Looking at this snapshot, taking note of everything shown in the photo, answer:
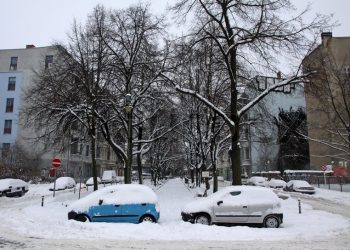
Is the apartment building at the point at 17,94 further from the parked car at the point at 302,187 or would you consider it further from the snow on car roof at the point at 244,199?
the snow on car roof at the point at 244,199

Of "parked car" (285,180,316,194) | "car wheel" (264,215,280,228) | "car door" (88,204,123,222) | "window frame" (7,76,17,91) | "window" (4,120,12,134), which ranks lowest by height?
"car wheel" (264,215,280,228)

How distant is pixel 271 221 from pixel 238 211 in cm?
132

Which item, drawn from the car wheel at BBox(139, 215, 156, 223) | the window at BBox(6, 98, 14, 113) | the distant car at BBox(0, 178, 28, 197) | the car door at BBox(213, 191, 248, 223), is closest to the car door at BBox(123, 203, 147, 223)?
the car wheel at BBox(139, 215, 156, 223)

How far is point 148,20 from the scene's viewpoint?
2591 cm

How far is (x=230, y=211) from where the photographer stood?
15.7 m

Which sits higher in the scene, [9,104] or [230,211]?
[9,104]

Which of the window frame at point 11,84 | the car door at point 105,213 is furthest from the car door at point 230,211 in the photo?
the window frame at point 11,84

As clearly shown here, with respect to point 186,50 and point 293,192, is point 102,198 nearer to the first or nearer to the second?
point 186,50

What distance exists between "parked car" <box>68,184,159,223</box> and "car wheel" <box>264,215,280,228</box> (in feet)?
14.1

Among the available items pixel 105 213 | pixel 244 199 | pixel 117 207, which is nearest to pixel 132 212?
pixel 117 207

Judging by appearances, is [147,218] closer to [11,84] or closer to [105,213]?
[105,213]

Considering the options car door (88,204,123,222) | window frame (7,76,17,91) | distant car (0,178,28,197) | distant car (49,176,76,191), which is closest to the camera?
car door (88,204,123,222)

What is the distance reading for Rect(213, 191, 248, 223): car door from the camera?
15.6 metres

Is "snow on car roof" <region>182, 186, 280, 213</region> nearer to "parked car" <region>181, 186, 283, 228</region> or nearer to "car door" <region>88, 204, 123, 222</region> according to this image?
"parked car" <region>181, 186, 283, 228</region>
